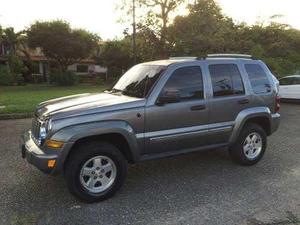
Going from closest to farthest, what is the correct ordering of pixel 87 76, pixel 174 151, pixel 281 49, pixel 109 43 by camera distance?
pixel 174 151
pixel 281 49
pixel 109 43
pixel 87 76

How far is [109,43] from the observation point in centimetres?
3609

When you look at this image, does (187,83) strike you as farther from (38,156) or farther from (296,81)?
(296,81)

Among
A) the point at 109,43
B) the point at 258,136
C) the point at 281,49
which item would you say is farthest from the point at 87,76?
the point at 258,136

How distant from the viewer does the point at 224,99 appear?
5.39m

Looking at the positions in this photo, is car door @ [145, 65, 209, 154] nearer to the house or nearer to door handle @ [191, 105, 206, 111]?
door handle @ [191, 105, 206, 111]

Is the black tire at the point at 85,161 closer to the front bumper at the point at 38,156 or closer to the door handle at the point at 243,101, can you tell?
the front bumper at the point at 38,156

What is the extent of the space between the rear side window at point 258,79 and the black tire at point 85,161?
107 inches

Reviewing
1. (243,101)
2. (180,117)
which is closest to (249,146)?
(243,101)

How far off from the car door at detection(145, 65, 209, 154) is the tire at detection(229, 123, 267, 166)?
0.82 meters

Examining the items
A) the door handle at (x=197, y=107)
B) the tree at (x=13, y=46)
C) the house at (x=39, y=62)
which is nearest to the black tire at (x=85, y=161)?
the door handle at (x=197, y=107)

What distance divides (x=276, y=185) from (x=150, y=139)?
2043 mm

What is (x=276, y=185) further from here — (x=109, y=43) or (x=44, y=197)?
(x=109, y=43)

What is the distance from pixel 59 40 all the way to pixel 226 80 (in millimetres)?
30089

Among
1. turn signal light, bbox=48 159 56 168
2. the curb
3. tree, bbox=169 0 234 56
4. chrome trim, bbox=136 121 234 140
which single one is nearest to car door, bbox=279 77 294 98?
tree, bbox=169 0 234 56
